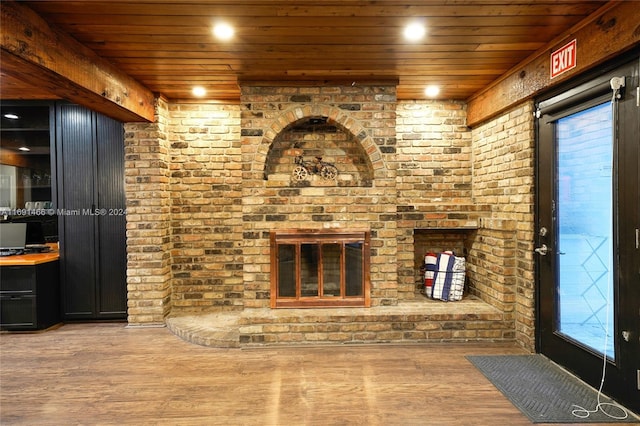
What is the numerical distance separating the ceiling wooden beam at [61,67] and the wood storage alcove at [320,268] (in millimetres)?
1881

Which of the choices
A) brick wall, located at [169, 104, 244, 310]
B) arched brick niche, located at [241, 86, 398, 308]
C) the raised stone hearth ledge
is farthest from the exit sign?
brick wall, located at [169, 104, 244, 310]

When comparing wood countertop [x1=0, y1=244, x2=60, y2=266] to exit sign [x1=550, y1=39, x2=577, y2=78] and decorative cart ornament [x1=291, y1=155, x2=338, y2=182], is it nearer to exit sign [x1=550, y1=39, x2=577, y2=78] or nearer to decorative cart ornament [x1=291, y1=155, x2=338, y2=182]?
decorative cart ornament [x1=291, y1=155, x2=338, y2=182]

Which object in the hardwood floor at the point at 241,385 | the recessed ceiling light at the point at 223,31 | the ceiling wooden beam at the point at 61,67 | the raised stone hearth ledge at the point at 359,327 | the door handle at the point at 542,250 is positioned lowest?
the hardwood floor at the point at 241,385

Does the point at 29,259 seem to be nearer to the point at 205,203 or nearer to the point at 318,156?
the point at 205,203

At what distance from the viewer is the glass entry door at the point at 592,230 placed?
94.0 inches

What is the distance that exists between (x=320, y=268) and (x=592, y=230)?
2.27 metres

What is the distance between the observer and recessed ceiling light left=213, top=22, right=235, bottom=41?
258 centimetres

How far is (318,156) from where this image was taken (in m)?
3.96

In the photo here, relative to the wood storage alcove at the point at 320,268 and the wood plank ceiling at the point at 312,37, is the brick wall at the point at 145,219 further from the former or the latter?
the wood storage alcove at the point at 320,268

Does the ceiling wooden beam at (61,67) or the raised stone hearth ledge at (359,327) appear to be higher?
the ceiling wooden beam at (61,67)

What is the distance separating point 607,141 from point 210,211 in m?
3.72

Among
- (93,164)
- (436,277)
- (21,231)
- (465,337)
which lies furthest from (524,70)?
(21,231)

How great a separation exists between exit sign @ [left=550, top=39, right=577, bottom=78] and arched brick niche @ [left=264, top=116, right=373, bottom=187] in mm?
1768

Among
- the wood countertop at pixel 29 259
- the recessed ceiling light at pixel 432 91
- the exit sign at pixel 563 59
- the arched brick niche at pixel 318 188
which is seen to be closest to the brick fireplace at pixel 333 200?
the arched brick niche at pixel 318 188
